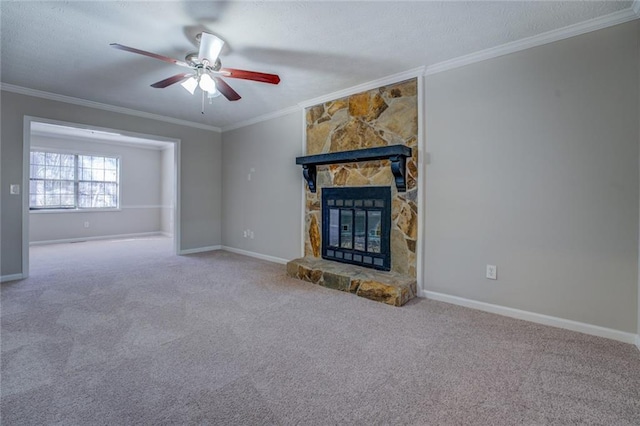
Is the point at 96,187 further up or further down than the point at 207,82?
further down

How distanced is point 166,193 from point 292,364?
24.4ft

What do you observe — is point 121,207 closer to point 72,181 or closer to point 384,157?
point 72,181

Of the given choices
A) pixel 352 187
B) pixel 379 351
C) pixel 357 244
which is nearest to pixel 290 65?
pixel 352 187

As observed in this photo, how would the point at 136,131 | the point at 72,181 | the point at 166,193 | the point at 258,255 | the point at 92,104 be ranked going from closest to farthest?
the point at 92,104 → the point at 136,131 → the point at 258,255 → the point at 72,181 → the point at 166,193

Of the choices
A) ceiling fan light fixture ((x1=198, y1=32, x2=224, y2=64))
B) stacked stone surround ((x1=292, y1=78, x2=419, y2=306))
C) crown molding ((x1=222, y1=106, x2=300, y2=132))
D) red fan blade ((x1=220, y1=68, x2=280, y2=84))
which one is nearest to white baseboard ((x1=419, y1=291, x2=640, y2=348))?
stacked stone surround ((x1=292, y1=78, x2=419, y2=306))

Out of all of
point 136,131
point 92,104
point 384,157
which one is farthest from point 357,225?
point 92,104

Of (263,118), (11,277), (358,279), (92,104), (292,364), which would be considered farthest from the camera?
(263,118)

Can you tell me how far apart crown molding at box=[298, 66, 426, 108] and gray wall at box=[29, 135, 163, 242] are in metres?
5.54

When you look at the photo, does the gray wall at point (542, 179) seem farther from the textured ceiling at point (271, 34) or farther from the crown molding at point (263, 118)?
the crown molding at point (263, 118)

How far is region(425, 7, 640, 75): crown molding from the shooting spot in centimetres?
218

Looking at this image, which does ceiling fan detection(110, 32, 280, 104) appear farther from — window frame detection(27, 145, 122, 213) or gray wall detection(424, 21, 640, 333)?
window frame detection(27, 145, 122, 213)

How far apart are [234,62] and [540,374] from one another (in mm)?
3515

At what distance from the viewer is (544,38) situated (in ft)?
8.09

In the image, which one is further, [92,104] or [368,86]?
[92,104]
